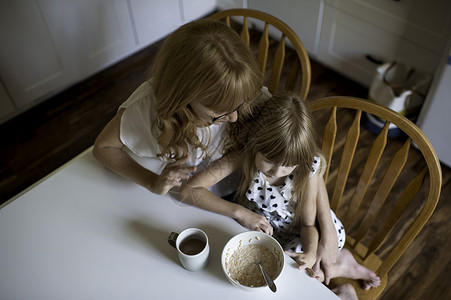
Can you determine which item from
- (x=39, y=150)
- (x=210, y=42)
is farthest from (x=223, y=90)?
(x=39, y=150)

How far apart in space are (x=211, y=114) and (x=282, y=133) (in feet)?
0.58

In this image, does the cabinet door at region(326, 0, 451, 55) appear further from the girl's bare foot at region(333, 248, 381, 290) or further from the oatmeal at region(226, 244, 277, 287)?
the oatmeal at region(226, 244, 277, 287)

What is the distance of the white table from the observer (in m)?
0.91

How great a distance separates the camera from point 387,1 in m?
2.10

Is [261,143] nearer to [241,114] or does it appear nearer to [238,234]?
[241,114]

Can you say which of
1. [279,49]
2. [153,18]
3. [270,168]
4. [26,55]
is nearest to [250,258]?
Answer: [270,168]

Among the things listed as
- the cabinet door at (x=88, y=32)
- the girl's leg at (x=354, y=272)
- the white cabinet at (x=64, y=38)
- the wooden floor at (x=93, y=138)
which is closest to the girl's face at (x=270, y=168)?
the girl's leg at (x=354, y=272)

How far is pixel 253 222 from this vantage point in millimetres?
1027

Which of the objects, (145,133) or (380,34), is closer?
(145,133)

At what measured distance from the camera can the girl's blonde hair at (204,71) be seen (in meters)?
0.86

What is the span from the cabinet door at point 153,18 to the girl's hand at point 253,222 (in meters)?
1.92

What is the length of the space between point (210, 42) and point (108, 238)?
55 centimetres

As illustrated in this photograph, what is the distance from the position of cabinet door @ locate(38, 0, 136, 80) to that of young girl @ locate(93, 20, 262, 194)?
1521 millimetres

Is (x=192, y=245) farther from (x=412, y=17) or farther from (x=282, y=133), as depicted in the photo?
(x=412, y=17)
